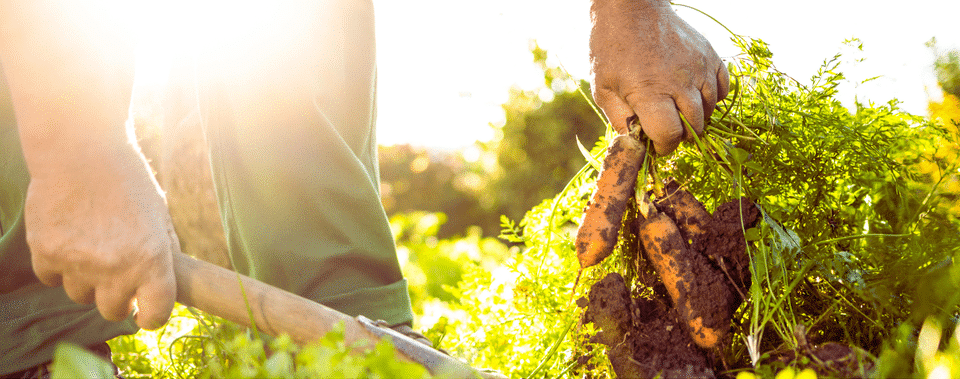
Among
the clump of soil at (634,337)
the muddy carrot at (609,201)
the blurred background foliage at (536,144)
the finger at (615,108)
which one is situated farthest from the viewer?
the blurred background foliage at (536,144)

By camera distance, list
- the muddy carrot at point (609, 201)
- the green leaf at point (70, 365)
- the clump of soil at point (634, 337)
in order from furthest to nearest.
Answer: the muddy carrot at point (609, 201) < the clump of soil at point (634, 337) < the green leaf at point (70, 365)

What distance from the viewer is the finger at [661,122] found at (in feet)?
4.23

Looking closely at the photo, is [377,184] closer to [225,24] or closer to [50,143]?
[225,24]

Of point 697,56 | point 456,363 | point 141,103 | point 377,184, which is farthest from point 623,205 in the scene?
point 141,103

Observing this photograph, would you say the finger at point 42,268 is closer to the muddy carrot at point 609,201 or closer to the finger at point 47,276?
the finger at point 47,276

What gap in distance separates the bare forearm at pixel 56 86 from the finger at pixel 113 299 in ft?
0.93

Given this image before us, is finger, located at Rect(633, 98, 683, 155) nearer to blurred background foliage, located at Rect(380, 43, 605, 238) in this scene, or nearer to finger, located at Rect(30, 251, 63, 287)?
finger, located at Rect(30, 251, 63, 287)

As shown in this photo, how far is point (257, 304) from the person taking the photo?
52.8 inches

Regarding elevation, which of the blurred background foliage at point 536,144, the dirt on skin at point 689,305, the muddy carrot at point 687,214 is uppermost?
the muddy carrot at point 687,214

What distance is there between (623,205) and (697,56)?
0.40m

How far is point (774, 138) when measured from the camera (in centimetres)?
151

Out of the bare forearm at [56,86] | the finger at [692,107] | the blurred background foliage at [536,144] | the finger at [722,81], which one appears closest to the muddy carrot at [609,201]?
the finger at [692,107]

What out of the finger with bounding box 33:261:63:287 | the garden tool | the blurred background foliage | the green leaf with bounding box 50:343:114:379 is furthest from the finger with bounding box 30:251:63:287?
the blurred background foliage

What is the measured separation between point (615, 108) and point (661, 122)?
163mm
